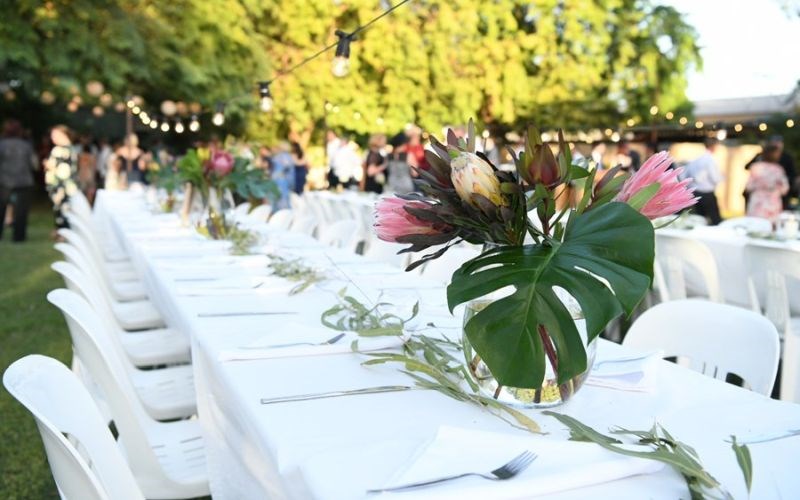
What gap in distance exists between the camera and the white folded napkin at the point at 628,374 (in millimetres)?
1506

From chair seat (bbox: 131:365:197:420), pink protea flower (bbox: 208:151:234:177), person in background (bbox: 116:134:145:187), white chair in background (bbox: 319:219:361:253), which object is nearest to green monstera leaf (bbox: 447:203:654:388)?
chair seat (bbox: 131:365:197:420)

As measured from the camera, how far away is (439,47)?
1777 cm

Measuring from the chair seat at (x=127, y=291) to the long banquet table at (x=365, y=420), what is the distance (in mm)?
2347

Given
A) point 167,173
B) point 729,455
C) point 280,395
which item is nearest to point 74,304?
point 280,395

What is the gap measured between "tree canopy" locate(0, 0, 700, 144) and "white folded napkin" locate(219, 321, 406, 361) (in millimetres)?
10257

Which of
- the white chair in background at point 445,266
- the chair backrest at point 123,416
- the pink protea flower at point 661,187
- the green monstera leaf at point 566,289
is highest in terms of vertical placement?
the pink protea flower at point 661,187

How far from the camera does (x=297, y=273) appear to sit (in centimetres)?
281

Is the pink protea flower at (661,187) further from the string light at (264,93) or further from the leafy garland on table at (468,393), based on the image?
the string light at (264,93)

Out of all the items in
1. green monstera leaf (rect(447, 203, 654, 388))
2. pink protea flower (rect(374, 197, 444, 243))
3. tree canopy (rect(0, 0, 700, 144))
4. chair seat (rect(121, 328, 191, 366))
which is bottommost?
chair seat (rect(121, 328, 191, 366))

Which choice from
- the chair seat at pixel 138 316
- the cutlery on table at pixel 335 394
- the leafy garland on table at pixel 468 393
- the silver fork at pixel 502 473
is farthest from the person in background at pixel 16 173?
the silver fork at pixel 502 473

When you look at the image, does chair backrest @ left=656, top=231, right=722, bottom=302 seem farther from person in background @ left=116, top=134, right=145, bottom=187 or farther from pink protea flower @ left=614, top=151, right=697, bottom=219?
person in background @ left=116, top=134, right=145, bottom=187

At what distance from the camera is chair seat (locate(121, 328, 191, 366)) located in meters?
3.08

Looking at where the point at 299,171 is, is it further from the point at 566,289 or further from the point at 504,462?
the point at 504,462

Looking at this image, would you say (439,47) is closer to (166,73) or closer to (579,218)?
(166,73)
